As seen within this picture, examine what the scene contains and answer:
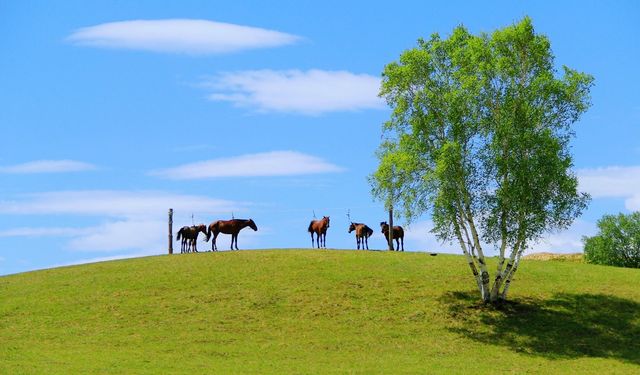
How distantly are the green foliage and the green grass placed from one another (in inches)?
998

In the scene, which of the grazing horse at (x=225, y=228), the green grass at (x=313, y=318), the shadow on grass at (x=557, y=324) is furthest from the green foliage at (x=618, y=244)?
the grazing horse at (x=225, y=228)

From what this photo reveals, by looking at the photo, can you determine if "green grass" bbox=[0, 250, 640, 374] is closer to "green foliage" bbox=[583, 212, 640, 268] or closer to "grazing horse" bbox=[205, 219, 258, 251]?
"grazing horse" bbox=[205, 219, 258, 251]

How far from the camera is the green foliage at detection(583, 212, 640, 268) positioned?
8312 cm

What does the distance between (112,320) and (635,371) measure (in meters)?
28.0

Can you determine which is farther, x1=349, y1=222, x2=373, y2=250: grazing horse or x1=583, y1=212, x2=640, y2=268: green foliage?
x1=583, y1=212, x2=640, y2=268: green foliage

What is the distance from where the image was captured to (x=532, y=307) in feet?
159

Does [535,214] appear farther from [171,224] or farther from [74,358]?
[171,224]

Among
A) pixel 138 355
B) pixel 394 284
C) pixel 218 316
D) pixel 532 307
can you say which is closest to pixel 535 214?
pixel 532 307

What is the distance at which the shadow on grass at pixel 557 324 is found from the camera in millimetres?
43219

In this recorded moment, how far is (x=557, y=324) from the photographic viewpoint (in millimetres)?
46219

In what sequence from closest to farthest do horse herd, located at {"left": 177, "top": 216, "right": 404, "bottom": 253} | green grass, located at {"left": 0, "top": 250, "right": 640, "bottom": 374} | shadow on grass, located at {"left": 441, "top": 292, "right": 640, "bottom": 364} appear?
1. green grass, located at {"left": 0, "top": 250, "right": 640, "bottom": 374}
2. shadow on grass, located at {"left": 441, "top": 292, "right": 640, "bottom": 364}
3. horse herd, located at {"left": 177, "top": 216, "right": 404, "bottom": 253}

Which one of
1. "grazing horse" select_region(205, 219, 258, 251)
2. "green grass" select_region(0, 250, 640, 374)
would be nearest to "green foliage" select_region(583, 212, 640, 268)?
"green grass" select_region(0, 250, 640, 374)

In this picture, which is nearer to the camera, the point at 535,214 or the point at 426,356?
the point at 426,356

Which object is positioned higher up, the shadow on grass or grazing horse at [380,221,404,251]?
grazing horse at [380,221,404,251]
